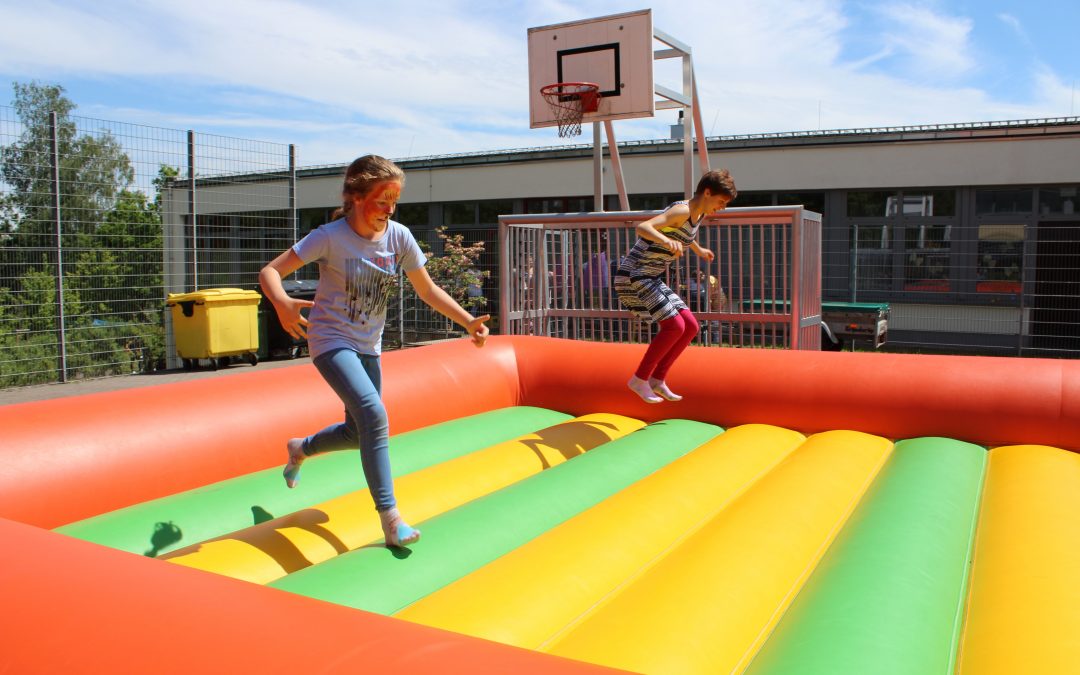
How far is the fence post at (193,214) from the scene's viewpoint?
1012 cm

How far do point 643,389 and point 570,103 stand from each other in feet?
15.2

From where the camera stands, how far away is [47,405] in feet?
10.9

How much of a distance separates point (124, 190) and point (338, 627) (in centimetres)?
951

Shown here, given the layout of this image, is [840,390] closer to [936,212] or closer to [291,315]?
[291,315]

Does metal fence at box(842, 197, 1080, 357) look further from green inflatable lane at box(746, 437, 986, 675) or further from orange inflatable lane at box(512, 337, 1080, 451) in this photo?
green inflatable lane at box(746, 437, 986, 675)

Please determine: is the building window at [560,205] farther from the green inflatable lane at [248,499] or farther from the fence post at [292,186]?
the green inflatable lane at [248,499]

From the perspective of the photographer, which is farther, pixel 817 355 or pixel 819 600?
pixel 817 355

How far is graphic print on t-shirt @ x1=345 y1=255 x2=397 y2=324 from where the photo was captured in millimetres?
2951

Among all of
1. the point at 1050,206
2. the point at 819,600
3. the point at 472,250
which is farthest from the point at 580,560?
the point at 1050,206

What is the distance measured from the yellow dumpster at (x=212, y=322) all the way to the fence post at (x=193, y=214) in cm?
25

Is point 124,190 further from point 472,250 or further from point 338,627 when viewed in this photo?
point 338,627

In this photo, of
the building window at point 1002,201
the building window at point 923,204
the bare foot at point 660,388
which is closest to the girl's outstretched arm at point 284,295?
the bare foot at point 660,388

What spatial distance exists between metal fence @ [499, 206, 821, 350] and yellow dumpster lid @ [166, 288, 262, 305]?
14.7 ft

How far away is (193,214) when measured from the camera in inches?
404
